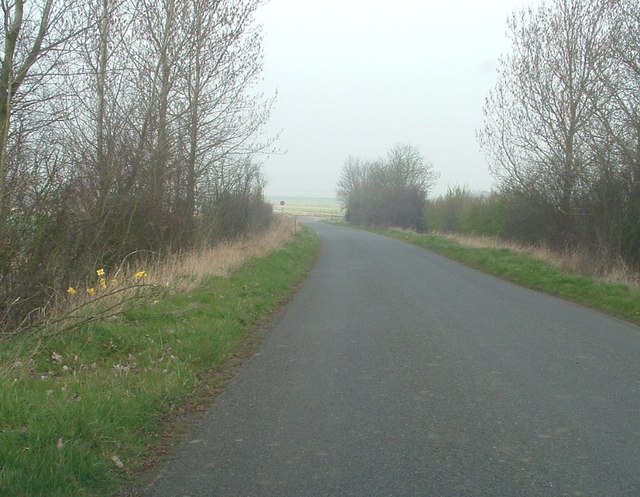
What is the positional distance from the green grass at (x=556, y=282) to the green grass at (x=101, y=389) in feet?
23.9

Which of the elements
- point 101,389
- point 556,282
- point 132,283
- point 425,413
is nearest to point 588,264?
point 556,282

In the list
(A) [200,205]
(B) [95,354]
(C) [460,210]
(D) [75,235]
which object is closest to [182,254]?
(A) [200,205]

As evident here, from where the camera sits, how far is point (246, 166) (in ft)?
84.7

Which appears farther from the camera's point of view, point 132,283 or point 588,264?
point 588,264

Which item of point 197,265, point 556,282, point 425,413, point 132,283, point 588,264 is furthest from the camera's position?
point 588,264

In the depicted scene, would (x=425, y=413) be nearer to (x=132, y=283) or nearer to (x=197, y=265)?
(x=132, y=283)

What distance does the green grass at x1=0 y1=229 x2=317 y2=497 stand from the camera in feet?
13.0

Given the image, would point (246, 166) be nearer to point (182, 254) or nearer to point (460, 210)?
point (182, 254)

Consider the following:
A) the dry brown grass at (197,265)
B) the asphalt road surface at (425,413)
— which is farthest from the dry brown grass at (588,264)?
the dry brown grass at (197,265)

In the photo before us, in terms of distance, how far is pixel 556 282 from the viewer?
15961 millimetres

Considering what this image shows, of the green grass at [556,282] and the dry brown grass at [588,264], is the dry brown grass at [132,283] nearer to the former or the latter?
the green grass at [556,282]

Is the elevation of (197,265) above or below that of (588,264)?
above

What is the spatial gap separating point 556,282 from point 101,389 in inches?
517

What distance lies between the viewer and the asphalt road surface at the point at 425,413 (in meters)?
4.09
